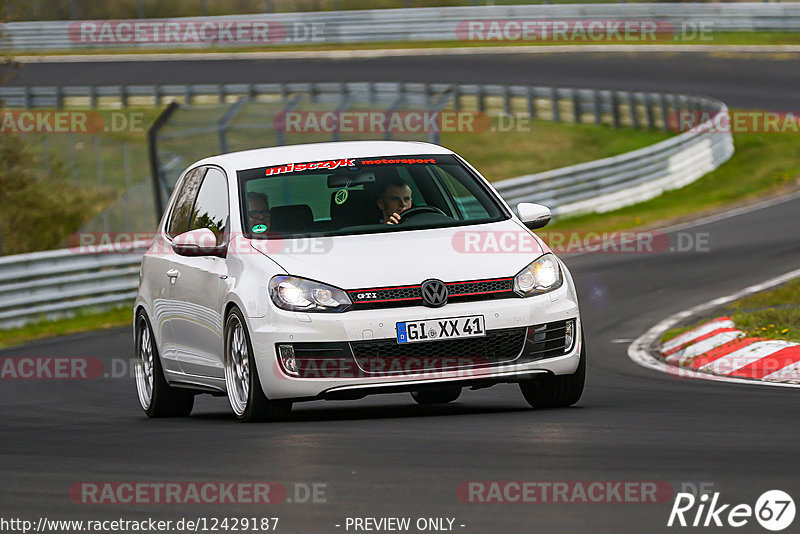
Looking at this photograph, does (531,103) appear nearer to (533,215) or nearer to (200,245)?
(533,215)

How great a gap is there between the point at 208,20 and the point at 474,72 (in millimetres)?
13844

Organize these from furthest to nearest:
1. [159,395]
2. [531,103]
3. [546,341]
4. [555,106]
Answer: [531,103] < [555,106] < [159,395] < [546,341]

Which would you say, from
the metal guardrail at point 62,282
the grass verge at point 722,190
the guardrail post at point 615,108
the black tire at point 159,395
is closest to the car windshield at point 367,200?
the black tire at point 159,395

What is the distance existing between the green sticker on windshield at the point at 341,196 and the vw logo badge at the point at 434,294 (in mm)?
1190

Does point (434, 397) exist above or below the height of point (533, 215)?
below

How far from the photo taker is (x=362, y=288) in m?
8.15

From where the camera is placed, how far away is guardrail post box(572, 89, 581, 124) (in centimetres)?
3743

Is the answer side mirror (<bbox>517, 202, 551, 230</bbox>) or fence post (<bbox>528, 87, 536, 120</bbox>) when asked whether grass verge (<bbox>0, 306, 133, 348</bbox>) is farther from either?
fence post (<bbox>528, 87, 536, 120</bbox>)

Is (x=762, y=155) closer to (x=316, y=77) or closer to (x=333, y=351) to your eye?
(x=316, y=77)

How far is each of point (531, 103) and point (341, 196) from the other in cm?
3007

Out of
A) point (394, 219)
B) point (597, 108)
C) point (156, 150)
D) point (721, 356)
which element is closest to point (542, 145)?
point (597, 108)

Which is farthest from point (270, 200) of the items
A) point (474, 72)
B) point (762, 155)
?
point (474, 72)

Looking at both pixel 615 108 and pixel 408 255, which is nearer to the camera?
pixel 408 255

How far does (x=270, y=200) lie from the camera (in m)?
9.40
